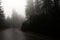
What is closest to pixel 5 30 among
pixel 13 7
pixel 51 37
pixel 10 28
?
pixel 10 28

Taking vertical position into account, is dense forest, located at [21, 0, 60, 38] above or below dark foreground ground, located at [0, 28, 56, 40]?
above

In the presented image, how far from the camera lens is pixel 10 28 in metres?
0.89

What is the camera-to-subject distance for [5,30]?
35.8 inches

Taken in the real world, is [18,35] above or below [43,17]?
below

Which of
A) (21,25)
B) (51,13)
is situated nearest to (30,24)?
(21,25)

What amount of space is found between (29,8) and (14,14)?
13 centimetres

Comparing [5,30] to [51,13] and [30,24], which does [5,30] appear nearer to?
[30,24]

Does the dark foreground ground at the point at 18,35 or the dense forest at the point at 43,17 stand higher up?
the dense forest at the point at 43,17

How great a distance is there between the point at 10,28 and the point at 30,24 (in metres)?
0.16

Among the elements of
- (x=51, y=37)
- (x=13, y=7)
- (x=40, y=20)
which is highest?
(x=13, y=7)

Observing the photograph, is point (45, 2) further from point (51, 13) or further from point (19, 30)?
point (19, 30)

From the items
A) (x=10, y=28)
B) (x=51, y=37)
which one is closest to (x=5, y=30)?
(x=10, y=28)

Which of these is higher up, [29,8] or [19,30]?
[29,8]

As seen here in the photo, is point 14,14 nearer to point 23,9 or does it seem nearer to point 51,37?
point 23,9
